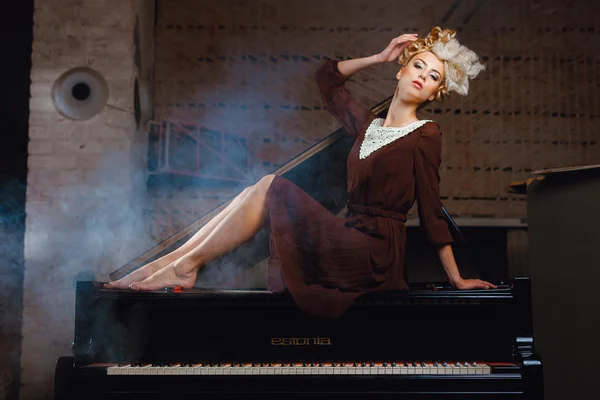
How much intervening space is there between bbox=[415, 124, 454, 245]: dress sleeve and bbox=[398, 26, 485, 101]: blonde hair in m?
0.23

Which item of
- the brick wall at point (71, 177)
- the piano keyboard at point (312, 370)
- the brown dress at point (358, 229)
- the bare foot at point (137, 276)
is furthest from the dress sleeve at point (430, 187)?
the brick wall at point (71, 177)

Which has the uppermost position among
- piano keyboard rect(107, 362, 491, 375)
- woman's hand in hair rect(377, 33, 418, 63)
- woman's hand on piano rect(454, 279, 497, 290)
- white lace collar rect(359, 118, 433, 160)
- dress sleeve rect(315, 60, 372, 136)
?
woman's hand in hair rect(377, 33, 418, 63)

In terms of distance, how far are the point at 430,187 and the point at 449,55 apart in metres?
0.55

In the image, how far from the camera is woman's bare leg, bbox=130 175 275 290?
8.01 feet

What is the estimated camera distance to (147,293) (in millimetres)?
2354

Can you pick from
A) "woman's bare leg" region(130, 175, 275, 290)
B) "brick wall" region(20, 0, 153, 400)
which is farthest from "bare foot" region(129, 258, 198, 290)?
"brick wall" region(20, 0, 153, 400)

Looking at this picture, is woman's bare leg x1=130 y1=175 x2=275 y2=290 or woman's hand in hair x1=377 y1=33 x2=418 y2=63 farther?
woman's hand in hair x1=377 y1=33 x2=418 y2=63

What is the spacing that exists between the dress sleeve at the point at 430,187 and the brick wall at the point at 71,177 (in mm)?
2680

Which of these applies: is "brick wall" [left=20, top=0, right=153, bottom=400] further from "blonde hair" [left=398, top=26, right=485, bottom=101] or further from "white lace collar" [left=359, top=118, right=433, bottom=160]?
"blonde hair" [left=398, top=26, right=485, bottom=101]

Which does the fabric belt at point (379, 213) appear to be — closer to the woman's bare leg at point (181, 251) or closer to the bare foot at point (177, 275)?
the woman's bare leg at point (181, 251)

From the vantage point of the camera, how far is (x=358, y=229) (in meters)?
2.56

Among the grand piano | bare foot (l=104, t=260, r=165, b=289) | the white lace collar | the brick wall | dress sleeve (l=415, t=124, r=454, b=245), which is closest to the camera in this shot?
the grand piano

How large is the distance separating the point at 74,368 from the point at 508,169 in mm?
4346

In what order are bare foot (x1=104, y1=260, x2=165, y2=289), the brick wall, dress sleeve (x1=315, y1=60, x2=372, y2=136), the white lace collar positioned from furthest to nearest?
1. the brick wall
2. dress sleeve (x1=315, y1=60, x2=372, y2=136)
3. the white lace collar
4. bare foot (x1=104, y1=260, x2=165, y2=289)
